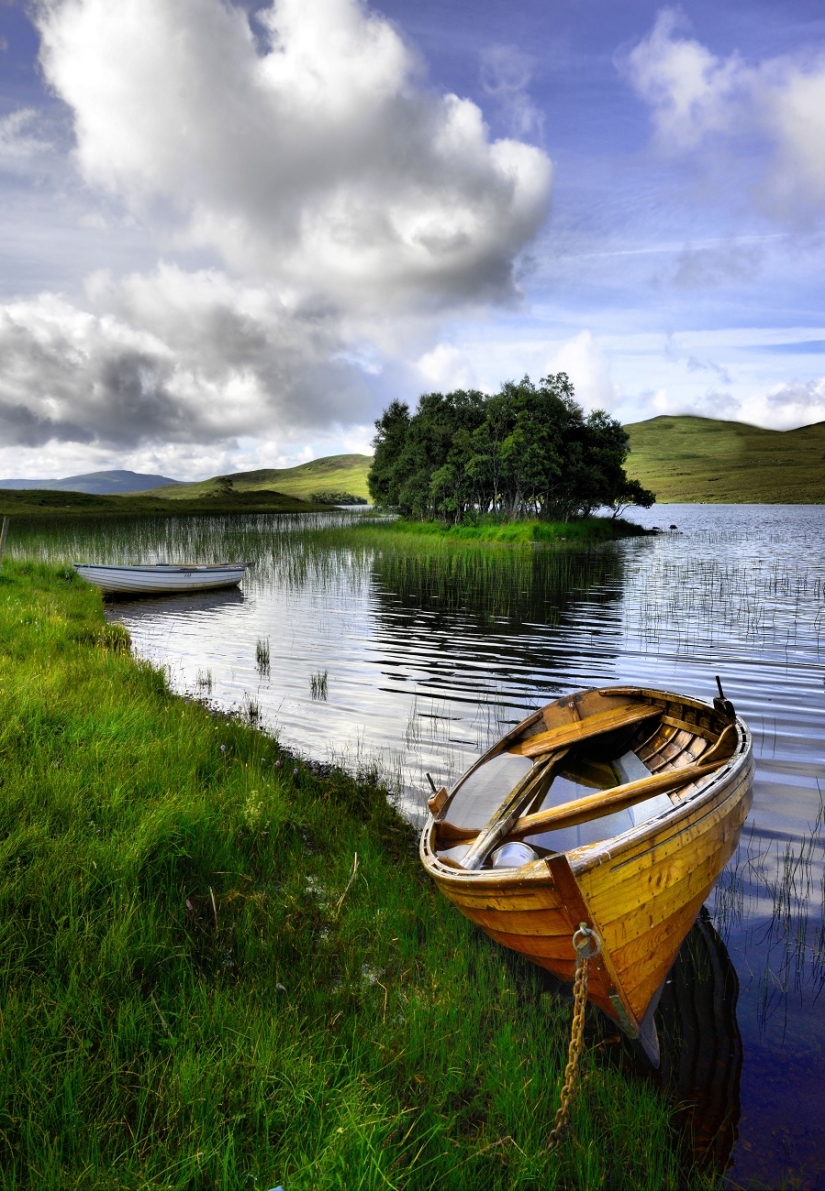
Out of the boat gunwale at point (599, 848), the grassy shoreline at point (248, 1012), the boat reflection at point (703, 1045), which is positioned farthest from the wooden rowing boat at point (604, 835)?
the grassy shoreline at point (248, 1012)

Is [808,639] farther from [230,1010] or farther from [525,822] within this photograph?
[230,1010]

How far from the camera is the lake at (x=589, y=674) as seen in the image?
168 inches

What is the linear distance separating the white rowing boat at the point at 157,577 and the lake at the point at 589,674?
72 cm

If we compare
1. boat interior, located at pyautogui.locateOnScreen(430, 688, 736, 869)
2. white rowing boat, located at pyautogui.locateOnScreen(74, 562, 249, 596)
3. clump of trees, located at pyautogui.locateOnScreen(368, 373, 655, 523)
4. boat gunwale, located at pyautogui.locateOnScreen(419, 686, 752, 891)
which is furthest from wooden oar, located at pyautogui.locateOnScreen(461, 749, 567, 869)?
clump of trees, located at pyautogui.locateOnScreen(368, 373, 655, 523)

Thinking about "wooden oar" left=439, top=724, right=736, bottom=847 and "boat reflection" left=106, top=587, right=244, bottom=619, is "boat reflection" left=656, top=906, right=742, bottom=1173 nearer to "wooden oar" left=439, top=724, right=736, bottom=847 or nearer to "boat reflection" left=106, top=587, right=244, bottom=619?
"wooden oar" left=439, top=724, right=736, bottom=847

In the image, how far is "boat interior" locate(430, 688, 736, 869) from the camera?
5273 millimetres

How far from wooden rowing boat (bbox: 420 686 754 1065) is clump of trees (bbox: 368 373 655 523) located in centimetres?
4415

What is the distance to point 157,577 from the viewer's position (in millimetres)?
25891

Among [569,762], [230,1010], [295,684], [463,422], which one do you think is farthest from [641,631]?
[463,422]

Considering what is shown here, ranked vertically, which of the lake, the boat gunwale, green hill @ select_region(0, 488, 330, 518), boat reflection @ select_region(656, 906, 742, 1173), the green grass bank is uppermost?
green hill @ select_region(0, 488, 330, 518)

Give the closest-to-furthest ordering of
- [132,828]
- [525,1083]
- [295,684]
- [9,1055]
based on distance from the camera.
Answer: [9,1055], [525,1083], [132,828], [295,684]

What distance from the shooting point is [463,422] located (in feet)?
191

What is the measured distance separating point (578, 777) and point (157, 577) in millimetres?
22135

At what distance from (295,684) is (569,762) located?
7424 mm
